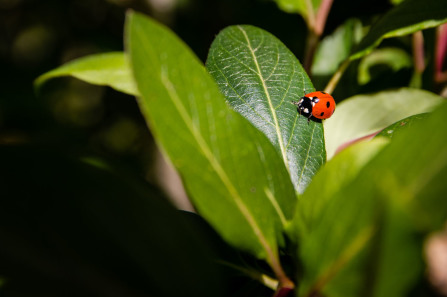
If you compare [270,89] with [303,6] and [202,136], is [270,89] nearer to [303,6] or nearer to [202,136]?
[202,136]

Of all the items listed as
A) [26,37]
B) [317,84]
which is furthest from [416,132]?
[26,37]

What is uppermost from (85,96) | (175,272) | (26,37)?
(175,272)

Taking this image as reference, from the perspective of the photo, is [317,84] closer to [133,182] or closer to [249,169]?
[249,169]

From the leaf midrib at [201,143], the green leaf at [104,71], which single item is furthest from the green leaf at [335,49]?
the leaf midrib at [201,143]

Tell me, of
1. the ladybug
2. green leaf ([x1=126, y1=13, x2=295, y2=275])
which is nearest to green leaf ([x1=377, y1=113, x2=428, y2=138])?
the ladybug

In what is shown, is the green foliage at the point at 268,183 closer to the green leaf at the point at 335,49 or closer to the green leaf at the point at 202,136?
the green leaf at the point at 202,136

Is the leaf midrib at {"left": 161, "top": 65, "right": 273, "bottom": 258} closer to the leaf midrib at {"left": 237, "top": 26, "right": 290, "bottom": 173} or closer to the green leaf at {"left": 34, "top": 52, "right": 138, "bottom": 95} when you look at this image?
the leaf midrib at {"left": 237, "top": 26, "right": 290, "bottom": 173}

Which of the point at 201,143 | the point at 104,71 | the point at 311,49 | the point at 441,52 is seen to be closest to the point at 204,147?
the point at 201,143
